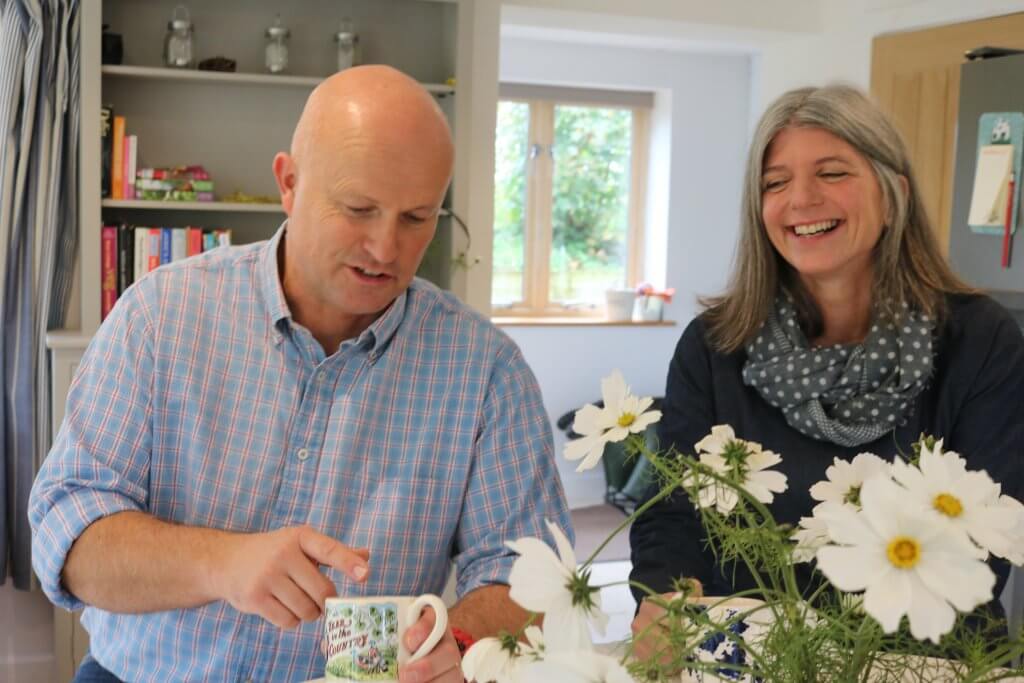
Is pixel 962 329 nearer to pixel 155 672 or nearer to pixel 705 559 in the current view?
pixel 705 559

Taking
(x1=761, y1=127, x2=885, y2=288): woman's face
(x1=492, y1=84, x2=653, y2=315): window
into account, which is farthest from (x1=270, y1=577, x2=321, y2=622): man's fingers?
(x1=492, y1=84, x2=653, y2=315): window

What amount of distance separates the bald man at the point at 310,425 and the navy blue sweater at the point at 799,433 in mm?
233

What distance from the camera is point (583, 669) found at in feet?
1.99

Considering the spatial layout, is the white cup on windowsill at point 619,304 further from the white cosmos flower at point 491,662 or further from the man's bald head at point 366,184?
the white cosmos flower at point 491,662

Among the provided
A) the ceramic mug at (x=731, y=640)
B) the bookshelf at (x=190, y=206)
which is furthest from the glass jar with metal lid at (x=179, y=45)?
the ceramic mug at (x=731, y=640)

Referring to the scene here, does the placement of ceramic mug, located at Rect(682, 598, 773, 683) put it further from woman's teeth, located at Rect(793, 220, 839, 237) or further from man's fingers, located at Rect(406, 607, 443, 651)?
woman's teeth, located at Rect(793, 220, 839, 237)

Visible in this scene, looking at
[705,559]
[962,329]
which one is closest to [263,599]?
[705,559]

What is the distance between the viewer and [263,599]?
3.65 ft

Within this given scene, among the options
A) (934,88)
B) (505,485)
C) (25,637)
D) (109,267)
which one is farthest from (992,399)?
(25,637)

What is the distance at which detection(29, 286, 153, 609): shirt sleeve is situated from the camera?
1.33 metres

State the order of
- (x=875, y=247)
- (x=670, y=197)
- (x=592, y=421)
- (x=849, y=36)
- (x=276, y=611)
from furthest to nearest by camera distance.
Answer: (x=670, y=197), (x=849, y=36), (x=875, y=247), (x=276, y=611), (x=592, y=421)

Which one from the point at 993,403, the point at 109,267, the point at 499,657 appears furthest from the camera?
the point at 109,267

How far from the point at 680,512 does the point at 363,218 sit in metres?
0.68

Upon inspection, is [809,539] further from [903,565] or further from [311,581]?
[311,581]
